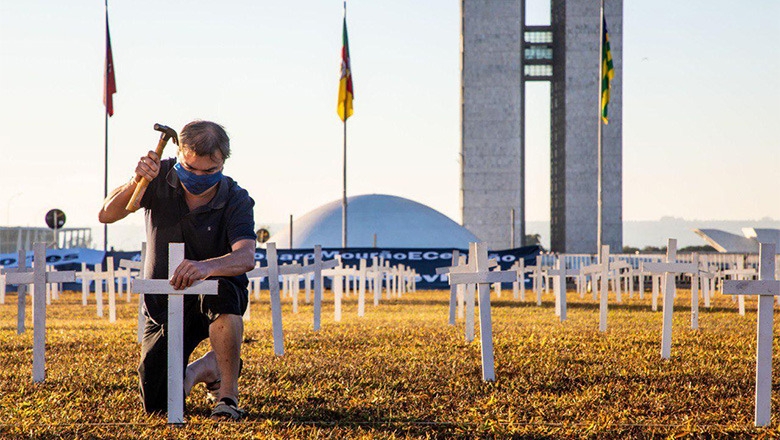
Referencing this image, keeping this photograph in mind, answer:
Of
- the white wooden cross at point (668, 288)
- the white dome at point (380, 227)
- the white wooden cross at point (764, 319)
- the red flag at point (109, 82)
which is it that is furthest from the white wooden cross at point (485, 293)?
the white dome at point (380, 227)

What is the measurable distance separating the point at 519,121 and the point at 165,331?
68.5 meters

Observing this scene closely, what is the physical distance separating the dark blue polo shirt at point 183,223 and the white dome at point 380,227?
5835cm

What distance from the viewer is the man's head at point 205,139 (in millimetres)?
6340

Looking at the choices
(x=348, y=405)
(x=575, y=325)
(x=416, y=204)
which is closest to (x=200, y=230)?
(x=348, y=405)

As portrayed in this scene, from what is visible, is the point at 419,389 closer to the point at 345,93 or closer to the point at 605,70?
the point at 605,70

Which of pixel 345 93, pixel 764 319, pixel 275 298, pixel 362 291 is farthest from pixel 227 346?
pixel 345 93

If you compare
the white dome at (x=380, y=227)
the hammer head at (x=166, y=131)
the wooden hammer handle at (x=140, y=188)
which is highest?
the white dome at (x=380, y=227)

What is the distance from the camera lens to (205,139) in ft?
20.8

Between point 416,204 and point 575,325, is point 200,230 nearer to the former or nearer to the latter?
point 575,325

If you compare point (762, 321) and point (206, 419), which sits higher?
point (762, 321)

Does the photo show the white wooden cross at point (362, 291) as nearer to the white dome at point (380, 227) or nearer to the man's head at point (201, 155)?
the man's head at point (201, 155)

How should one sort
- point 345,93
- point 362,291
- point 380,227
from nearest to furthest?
1. point 362,291
2. point 345,93
3. point 380,227

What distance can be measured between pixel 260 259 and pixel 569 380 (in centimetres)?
3529

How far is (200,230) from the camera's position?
6.57 m
